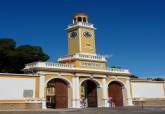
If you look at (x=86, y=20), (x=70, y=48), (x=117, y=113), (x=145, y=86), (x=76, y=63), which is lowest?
(x=117, y=113)

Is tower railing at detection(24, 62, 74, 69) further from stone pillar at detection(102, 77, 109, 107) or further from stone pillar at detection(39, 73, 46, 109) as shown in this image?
stone pillar at detection(102, 77, 109, 107)

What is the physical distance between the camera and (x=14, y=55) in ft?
167

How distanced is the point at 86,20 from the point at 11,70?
16.6m

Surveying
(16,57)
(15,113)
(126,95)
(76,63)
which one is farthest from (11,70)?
(15,113)

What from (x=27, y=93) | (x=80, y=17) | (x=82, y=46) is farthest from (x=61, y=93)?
(x=80, y=17)

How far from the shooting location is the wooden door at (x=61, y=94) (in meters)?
36.9

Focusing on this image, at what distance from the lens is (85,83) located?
4128 cm

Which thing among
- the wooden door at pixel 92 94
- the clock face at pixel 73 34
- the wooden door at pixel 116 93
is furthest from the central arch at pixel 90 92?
the clock face at pixel 73 34

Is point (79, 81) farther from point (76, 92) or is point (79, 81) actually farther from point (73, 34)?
point (73, 34)

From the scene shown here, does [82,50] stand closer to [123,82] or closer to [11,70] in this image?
[123,82]

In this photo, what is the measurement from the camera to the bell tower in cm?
4172

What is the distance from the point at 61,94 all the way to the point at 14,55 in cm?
1681

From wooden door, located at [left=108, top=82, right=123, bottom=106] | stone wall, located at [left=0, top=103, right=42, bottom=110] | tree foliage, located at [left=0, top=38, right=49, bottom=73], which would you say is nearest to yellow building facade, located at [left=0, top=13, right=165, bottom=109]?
wooden door, located at [left=108, top=82, right=123, bottom=106]

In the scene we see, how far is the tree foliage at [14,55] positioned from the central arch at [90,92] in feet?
47.8
